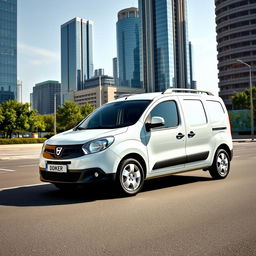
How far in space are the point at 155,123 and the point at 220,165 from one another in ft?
8.46

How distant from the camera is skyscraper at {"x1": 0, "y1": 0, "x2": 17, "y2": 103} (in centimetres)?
12756

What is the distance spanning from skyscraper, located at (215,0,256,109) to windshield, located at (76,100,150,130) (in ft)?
310

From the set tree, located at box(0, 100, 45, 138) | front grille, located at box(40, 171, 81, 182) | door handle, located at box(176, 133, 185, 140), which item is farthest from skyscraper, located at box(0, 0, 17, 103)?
front grille, located at box(40, 171, 81, 182)

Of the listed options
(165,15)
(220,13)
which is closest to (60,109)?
(220,13)

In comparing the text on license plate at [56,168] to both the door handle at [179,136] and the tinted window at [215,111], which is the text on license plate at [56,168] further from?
the tinted window at [215,111]

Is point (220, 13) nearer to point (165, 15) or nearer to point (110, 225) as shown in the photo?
point (165, 15)

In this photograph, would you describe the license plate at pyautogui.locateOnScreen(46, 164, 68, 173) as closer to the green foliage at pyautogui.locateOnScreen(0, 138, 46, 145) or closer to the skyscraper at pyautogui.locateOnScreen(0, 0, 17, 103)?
the green foliage at pyautogui.locateOnScreen(0, 138, 46, 145)

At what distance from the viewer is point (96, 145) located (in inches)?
242

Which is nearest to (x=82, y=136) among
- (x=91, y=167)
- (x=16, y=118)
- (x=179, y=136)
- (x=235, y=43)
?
(x=91, y=167)

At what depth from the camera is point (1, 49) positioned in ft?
415

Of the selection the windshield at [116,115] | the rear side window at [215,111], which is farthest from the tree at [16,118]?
the windshield at [116,115]

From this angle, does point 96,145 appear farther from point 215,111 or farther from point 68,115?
point 68,115

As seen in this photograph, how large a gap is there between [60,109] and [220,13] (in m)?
60.1

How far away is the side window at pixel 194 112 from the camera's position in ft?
25.5
